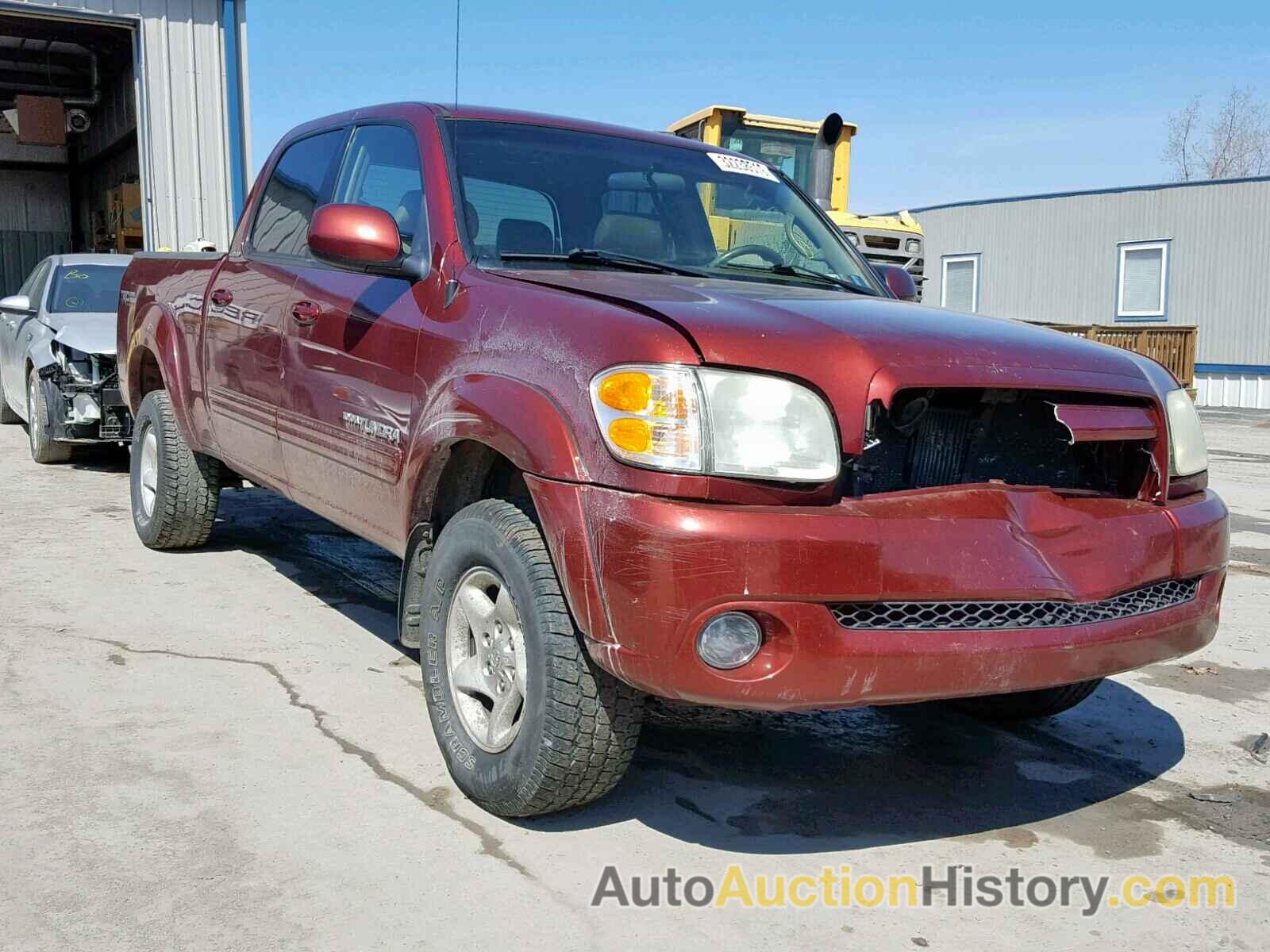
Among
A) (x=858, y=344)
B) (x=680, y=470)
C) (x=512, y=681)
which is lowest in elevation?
(x=512, y=681)

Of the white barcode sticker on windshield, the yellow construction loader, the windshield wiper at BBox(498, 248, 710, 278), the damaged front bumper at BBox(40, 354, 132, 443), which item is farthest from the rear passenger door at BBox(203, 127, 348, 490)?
the yellow construction loader

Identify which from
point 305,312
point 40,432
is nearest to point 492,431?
point 305,312

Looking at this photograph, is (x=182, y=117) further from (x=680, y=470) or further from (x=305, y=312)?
(x=680, y=470)

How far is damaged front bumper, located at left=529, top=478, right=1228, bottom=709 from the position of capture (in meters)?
2.54

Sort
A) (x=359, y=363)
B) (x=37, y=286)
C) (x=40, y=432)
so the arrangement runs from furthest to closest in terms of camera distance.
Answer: (x=37, y=286)
(x=40, y=432)
(x=359, y=363)

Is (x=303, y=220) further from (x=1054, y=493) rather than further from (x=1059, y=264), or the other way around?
(x=1059, y=264)

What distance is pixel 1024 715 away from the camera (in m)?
3.95

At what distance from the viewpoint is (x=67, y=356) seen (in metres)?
8.68

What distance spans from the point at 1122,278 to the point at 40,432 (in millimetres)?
21407

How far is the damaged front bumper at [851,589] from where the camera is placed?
2537mm

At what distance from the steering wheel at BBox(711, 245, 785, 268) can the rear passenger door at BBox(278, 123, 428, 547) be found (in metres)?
0.95

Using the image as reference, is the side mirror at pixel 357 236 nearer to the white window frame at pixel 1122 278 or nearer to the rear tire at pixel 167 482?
the rear tire at pixel 167 482

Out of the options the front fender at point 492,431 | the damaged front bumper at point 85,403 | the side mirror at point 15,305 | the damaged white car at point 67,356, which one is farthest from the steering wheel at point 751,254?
the side mirror at point 15,305

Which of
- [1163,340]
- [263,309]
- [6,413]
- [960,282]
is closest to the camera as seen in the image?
[263,309]
